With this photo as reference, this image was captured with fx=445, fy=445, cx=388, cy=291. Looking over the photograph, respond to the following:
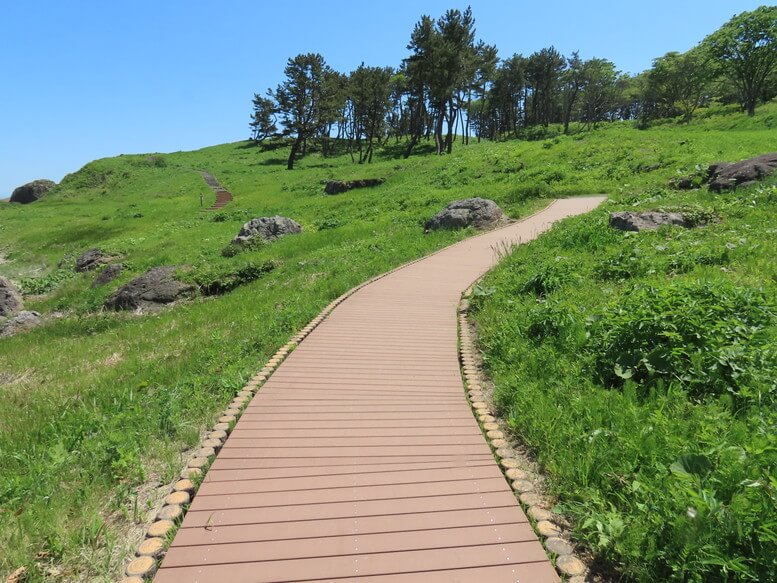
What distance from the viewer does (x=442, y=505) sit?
3633 millimetres

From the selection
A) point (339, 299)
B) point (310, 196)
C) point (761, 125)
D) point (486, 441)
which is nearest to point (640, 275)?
point (486, 441)

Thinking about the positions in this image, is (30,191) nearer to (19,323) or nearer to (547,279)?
(19,323)

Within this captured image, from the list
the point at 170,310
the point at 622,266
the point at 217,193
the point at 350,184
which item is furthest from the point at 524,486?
the point at 217,193

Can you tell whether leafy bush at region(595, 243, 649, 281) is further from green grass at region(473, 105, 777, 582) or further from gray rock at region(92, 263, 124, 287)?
gray rock at region(92, 263, 124, 287)

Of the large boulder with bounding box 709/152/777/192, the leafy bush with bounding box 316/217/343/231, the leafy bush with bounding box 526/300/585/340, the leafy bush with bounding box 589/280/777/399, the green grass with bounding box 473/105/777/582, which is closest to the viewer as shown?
the green grass with bounding box 473/105/777/582

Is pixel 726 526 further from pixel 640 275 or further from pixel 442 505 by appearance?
pixel 640 275

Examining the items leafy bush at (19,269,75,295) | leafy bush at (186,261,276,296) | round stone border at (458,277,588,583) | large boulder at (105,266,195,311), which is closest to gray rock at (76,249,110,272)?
leafy bush at (19,269,75,295)

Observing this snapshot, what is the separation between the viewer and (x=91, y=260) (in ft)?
76.3

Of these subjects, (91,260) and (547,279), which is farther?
(91,260)

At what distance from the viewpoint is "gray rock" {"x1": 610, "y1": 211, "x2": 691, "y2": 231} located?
1141cm

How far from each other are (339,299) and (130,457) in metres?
6.47

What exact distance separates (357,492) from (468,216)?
51.5 ft

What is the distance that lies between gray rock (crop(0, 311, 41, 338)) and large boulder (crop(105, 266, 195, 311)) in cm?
220

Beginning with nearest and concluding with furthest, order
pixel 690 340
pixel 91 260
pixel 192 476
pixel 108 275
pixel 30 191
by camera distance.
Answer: pixel 192 476
pixel 690 340
pixel 108 275
pixel 91 260
pixel 30 191
